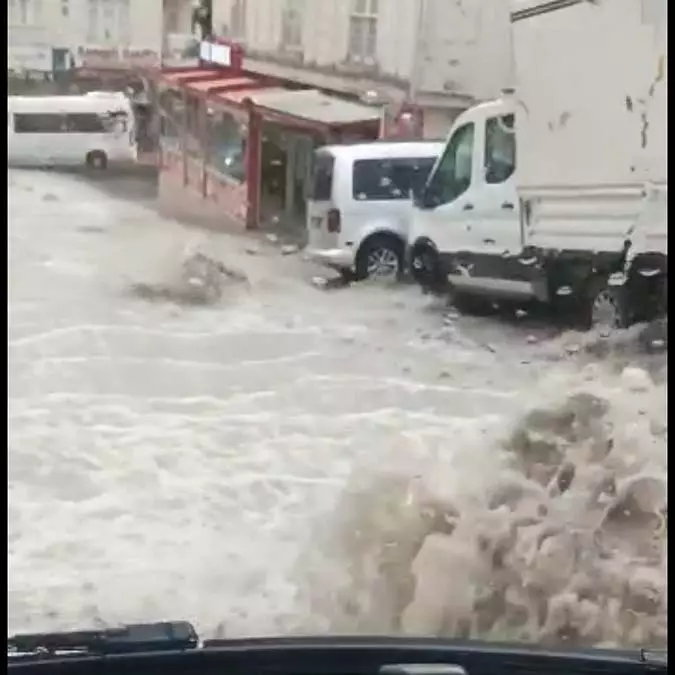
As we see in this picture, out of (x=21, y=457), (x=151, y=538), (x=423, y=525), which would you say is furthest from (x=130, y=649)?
(x=423, y=525)

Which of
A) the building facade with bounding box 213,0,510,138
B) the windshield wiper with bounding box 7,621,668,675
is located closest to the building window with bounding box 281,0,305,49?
the building facade with bounding box 213,0,510,138

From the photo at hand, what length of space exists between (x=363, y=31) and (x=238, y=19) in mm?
154

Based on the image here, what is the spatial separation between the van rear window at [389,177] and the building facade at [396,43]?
44 millimetres

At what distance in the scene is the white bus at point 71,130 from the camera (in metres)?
1.38

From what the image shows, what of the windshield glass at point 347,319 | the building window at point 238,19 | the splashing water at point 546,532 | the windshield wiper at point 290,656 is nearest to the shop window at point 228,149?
the windshield glass at point 347,319

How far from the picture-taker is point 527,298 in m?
1.48

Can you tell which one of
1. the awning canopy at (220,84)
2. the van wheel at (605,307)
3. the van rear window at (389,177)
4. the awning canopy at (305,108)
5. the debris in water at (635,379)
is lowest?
the debris in water at (635,379)

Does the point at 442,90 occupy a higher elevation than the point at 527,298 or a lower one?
higher

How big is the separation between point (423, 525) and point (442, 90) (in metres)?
0.53

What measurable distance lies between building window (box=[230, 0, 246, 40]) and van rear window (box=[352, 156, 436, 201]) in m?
0.22

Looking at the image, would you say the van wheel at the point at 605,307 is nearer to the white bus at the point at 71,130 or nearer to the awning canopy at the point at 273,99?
the awning canopy at the point at 273,99

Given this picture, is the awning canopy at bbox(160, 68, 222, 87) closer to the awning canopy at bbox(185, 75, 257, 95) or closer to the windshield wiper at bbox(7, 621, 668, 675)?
the awning canopy at bbox(185, 75, 257, 95)

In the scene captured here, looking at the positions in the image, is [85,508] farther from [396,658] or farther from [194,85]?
[194,85]

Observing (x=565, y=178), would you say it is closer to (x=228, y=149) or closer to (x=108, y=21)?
(x=228, y=149)
